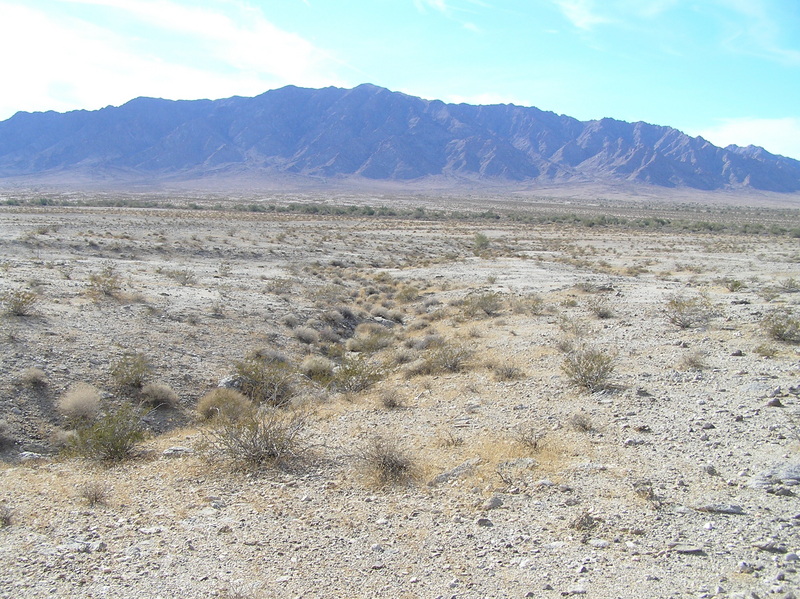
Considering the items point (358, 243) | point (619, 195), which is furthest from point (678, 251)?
point (619, 195)

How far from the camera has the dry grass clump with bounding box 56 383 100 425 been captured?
973cm

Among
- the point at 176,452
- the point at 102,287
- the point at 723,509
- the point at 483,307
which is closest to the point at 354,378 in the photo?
the point at 176,452

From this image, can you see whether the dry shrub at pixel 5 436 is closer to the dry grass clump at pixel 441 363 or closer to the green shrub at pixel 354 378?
the green shrub at pixel 354 378

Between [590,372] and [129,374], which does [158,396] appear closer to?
[129,374]

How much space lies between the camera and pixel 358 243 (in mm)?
41031

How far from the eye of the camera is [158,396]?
10.8 metres

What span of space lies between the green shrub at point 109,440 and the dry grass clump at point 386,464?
11.0 ft

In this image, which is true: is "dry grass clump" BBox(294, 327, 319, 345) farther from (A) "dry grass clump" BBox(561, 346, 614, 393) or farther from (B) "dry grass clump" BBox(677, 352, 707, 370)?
(B) "dry grass clump" BBox(677, 352, 707, 370)

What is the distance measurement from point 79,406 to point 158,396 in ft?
4.43

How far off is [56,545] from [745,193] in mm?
231512

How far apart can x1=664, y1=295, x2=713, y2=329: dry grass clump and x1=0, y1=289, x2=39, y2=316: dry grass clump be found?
51.7ft

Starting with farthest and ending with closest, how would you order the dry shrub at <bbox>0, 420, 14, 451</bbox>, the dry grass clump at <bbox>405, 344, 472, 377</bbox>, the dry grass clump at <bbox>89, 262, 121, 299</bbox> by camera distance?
1. the dry grass clump at <bbox>89, 262, 121, 299</bbox>
2. the dry grass clump at <bbox>405, 344, 472, 377</bbox>
3. the dry shrub at <bbox>0, 420, 14, 451</bbox>

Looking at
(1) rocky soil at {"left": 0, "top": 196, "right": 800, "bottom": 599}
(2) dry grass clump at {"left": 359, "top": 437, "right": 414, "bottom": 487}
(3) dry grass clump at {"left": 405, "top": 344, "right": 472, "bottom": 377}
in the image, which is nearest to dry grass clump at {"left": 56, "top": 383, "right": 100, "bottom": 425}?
(1) rocky soil at {"left": 0, "top": 196, "right": 800, "bottom": 599}

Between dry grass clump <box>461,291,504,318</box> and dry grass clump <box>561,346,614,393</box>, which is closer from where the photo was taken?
dry grass clump <box>561,346,614,393</box>
